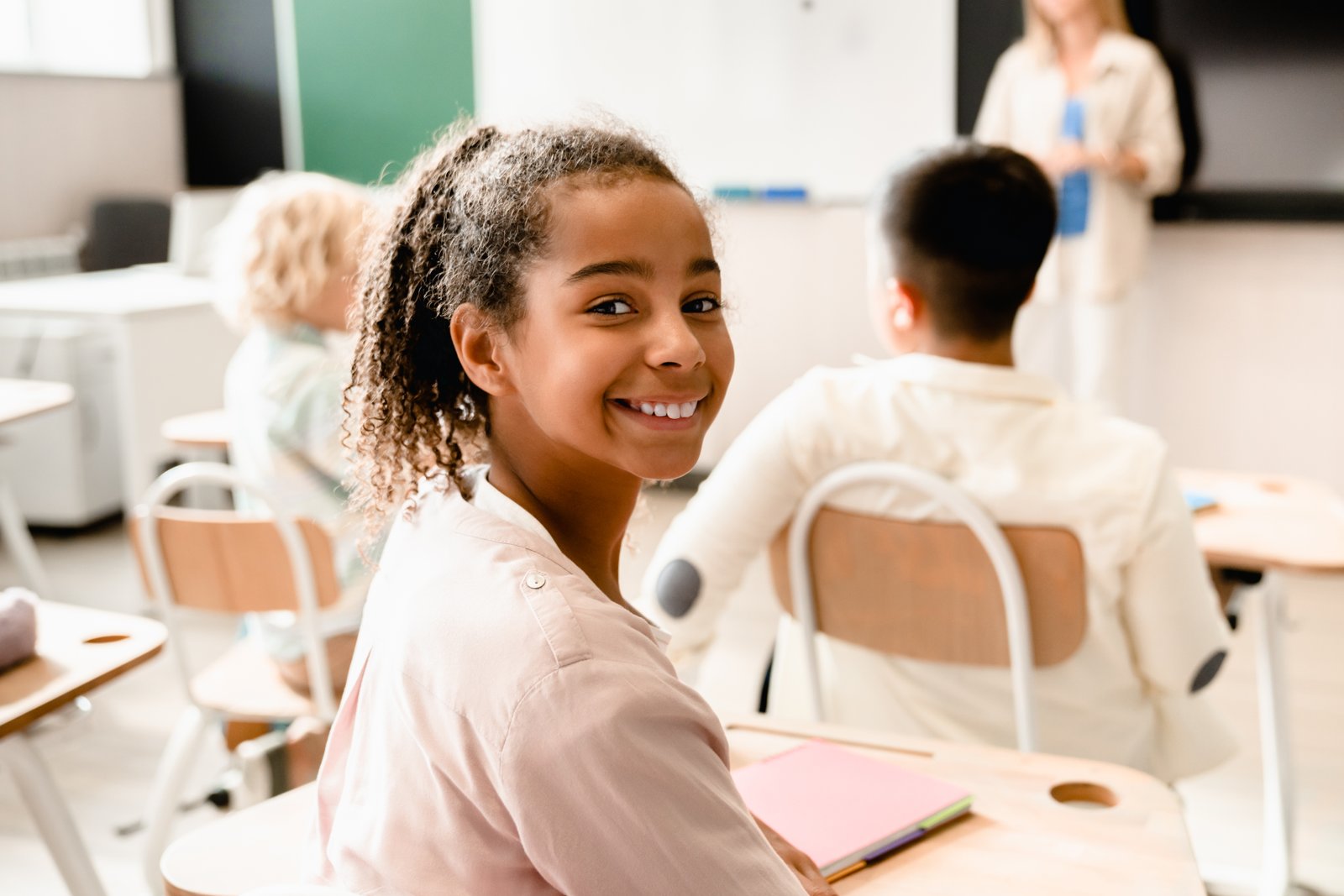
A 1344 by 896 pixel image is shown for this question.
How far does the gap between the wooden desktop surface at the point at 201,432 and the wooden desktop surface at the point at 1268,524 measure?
1.89 m

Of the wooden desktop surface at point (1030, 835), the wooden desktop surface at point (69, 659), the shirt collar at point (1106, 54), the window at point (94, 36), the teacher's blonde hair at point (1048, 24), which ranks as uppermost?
the window at point (94, 36)

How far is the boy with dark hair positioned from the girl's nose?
0.77 meters

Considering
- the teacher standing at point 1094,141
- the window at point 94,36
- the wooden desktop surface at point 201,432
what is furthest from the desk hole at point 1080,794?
the window at point 94,36

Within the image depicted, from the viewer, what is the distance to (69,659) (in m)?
1.41

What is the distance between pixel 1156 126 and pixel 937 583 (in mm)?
2812

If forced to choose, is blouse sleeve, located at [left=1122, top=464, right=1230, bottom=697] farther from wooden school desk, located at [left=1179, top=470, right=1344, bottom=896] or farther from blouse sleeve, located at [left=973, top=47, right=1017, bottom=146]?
Answer: blouse sleeve, located at [left=973, top=47, right=1017, bottom=146]

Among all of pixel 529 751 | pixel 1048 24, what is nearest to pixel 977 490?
pixel 529 751

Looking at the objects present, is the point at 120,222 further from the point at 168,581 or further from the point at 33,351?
the point at 168,581

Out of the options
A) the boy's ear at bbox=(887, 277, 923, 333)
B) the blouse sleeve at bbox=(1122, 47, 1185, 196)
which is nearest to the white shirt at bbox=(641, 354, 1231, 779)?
the boy's ear at bbox=(887, 277, 923, 333)

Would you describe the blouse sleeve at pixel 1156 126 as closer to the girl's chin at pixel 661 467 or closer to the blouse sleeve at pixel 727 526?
the blouse sleeve at pixel 727 526

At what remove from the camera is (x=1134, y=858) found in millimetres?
912

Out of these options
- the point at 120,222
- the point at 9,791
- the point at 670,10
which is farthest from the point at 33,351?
the point at 670,10

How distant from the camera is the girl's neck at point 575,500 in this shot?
826mm

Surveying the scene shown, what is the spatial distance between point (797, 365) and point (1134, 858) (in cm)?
381
